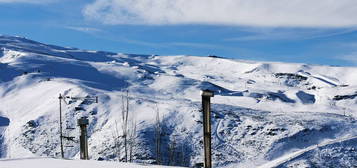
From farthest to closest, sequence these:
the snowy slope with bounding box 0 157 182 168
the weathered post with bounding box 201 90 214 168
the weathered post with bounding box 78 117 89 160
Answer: the weathered post with bounding box 78 117 89 160
the weathered post with bounding box 201 90 214 168
the snowy slope with bounding box 0 157 182 168

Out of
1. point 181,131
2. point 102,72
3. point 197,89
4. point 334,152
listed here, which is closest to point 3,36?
point 102,72

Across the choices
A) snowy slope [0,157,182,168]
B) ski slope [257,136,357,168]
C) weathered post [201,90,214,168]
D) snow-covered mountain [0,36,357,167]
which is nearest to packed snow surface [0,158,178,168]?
snowy slope [0,157,182,168]

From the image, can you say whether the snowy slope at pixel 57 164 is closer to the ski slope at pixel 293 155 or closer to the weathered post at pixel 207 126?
the weathered post at pixel 207 126

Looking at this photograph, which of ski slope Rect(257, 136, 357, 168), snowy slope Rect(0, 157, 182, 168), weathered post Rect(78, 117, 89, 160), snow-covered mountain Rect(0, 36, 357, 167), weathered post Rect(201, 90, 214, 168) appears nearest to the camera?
snowy slope Rect(0, 157, 182, 168)

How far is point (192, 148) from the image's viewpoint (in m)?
56.7

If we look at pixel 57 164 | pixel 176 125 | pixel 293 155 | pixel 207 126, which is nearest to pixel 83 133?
pixel 57 164

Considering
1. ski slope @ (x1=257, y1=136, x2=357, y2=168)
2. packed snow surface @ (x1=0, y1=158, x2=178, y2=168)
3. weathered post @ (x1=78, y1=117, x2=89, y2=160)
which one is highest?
weathered post @ (x1=78, y1=117, x2=89, y2=160)

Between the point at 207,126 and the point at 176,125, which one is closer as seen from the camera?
the point at 207,126

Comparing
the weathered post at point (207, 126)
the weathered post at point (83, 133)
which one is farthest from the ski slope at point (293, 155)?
the weathered post at point (207, 126)

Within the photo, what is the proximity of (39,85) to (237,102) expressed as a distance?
114 ft

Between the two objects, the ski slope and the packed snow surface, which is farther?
the ski slope

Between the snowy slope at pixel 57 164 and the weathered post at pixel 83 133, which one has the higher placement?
the weathered post at pixel 83 133

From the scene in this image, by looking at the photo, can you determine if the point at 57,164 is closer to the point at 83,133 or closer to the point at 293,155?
the point at 83,133

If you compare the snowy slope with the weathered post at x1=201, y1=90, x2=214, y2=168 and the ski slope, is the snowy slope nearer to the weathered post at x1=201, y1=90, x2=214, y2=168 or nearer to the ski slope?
the weathered post at x1=201, y1=90, x2=214, y2=168
